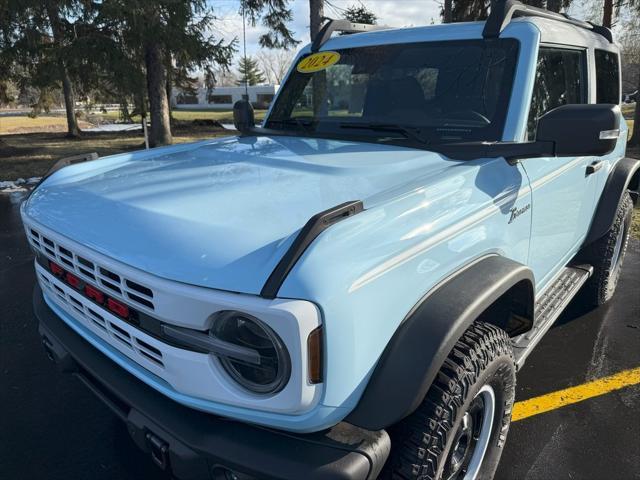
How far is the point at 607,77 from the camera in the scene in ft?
13.1

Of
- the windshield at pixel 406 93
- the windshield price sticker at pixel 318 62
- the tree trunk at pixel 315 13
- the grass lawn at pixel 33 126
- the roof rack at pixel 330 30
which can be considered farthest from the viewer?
the grass lawn at pixel 33 126

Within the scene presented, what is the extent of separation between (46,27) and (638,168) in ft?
40.4

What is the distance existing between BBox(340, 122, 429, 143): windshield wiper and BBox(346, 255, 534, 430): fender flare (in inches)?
43.0

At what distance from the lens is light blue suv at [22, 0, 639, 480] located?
155 centimetres

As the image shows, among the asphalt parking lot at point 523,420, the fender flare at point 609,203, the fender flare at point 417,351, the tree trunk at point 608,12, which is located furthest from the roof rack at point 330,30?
the tree trunk at point 608,12

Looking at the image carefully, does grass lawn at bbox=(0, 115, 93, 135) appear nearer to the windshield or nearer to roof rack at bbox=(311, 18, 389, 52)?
roof rack at bbox=(311, 18, 389, 52)

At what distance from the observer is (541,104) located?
2852mm

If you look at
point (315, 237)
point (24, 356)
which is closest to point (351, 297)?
point (315, 237)

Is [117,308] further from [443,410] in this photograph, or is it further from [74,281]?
[443,410]

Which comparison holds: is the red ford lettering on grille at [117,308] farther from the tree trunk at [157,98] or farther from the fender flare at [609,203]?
the tree trunk at [157,98]

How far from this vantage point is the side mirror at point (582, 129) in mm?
2139

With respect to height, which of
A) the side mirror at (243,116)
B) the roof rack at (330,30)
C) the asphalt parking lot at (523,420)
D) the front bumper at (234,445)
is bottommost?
the asphalt parking lot at (523,420)

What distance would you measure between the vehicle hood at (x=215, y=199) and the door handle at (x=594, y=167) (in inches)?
55.5

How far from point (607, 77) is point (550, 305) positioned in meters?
2.01
